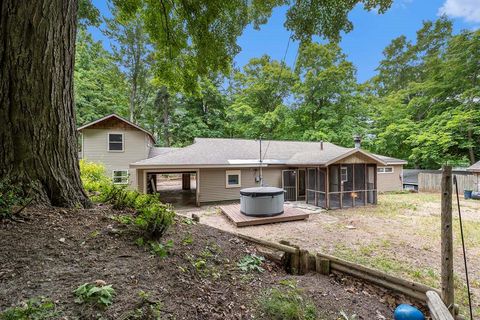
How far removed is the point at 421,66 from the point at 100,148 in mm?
31623

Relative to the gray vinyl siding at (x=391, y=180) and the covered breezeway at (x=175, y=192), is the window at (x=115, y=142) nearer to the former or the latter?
the covered breezeway at (x=175, y=192)

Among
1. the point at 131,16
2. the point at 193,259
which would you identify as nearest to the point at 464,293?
the point at 193,259

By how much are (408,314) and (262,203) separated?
236 inches

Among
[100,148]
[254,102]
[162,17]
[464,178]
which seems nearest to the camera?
[162,17]

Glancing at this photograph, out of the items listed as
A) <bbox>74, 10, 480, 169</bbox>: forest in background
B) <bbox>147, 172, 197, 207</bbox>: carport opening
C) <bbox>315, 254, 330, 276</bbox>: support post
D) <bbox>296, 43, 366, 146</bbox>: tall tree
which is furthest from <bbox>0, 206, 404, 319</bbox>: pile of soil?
<bbox>296, 43, 366, 146</bbox>: tall tree

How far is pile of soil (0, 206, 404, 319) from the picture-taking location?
5.73 ft

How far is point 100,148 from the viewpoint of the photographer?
44.0 ft

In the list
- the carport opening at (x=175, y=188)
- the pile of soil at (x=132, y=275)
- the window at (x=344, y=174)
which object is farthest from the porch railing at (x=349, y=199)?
the pile of soil at (x=132, y=275)

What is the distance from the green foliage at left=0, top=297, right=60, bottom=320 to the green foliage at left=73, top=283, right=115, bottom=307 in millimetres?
159

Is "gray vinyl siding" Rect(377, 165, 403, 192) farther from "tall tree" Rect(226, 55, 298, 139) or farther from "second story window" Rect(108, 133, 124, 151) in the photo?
"second story window" Rect(108, 133, 124, 151)

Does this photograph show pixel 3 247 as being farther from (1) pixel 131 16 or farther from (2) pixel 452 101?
(2) pixel 452 101

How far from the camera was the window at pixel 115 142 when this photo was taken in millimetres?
13632

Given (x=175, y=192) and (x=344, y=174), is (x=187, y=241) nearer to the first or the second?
(x=344, y=174)

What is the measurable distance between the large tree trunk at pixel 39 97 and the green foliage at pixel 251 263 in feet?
7.99
